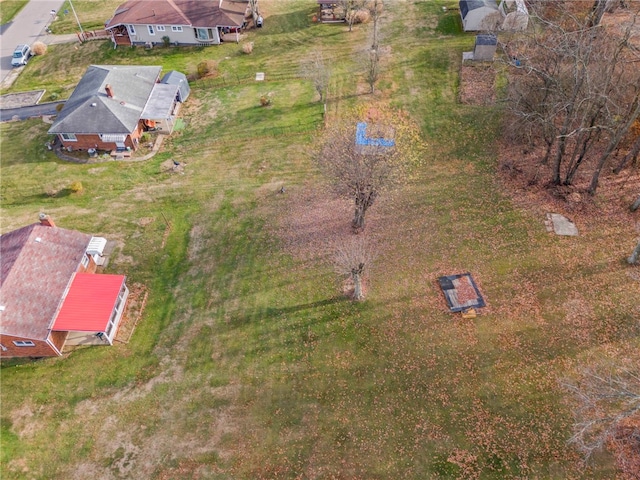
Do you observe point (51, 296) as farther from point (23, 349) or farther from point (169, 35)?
point (169, 35)

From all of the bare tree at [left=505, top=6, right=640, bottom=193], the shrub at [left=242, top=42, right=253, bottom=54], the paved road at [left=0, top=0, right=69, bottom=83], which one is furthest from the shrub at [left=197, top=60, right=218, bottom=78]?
the bare tree at [left=505, top=6, right=640, bottom=193]

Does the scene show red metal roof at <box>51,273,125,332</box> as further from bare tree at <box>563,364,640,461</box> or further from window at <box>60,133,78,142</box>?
bare tree at <box>563,364,640,461</box>

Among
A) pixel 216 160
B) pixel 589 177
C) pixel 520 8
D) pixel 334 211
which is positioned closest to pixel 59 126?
pixel 216 160

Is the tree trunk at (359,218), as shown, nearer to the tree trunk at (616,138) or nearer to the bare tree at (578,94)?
the bare tree at (578,94)

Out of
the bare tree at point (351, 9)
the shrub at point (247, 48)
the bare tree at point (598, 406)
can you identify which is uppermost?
the bare tree at point (351, 9)

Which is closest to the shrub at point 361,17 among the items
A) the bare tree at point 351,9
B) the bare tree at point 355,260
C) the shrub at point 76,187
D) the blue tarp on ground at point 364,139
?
the bare tree at point 351,9

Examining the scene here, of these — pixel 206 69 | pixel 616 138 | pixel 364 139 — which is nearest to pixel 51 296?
pixel 364 139
